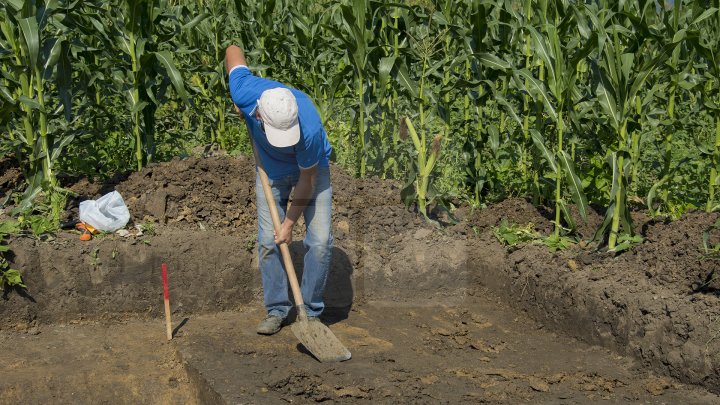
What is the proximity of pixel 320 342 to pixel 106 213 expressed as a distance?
212 centimetres

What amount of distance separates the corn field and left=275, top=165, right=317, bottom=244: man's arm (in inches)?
72.0

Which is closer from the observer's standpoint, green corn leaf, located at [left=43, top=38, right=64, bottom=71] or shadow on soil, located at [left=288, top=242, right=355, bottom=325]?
green corn leaf, located at [left=43, top=38, right=64, bottom=71]

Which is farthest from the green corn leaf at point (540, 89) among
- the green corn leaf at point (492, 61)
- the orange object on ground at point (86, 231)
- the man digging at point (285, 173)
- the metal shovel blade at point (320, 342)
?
the orange object on ground at point (86, 231)

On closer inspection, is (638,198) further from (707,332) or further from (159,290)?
(159,290)

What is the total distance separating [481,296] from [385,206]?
1.10m

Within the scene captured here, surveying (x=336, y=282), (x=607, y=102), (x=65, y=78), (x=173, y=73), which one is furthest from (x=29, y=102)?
(x=607, y=102)

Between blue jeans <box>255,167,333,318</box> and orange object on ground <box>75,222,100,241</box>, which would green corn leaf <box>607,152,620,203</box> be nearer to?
blue jeans <box>255,167,333,318</box>

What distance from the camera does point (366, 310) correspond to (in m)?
6.51

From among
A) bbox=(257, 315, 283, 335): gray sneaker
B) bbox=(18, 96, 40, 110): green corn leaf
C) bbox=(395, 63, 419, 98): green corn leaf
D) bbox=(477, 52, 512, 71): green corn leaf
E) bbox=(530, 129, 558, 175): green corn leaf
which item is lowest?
bbox=(257, 315, 283, 335): gray sneaker

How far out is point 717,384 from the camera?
15.9 ft

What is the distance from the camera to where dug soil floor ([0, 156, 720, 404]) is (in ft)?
16.5

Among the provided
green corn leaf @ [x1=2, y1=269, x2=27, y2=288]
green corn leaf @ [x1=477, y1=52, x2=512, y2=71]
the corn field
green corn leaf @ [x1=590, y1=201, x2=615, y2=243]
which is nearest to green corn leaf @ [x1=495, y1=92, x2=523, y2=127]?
the corn field

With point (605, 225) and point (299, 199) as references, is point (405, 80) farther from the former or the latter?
point (299, 199)

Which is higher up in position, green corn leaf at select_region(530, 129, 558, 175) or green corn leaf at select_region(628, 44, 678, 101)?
green corn leaf at select_region(628, 44, 678, 101)
